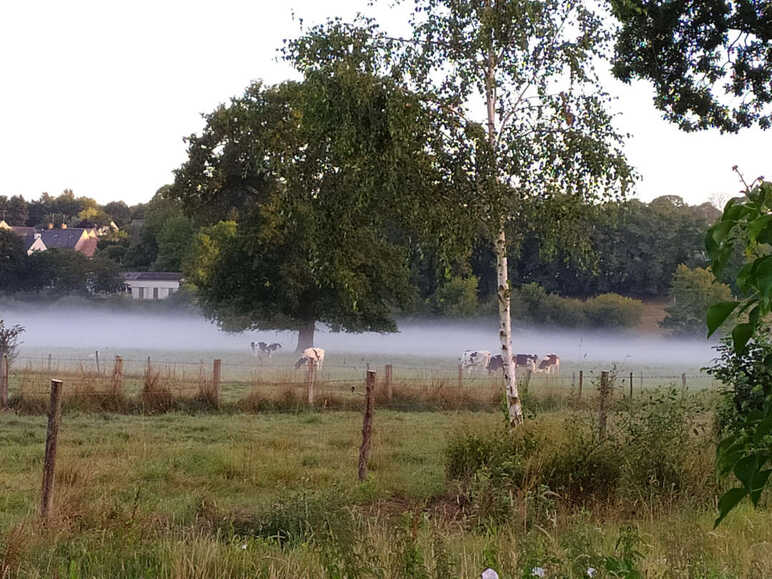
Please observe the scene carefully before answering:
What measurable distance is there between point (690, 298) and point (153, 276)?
4707 centimetres

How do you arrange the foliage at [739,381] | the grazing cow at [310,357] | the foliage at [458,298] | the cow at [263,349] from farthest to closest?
the foliage at [458,298], the cow at [263,349], the grazing cow at [310,357], the foliage at [739,381]

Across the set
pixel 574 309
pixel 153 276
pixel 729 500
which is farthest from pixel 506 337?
pixel 153 276

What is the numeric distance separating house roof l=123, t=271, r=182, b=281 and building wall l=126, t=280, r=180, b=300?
312 millimetres

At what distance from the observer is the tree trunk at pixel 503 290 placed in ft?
43.5

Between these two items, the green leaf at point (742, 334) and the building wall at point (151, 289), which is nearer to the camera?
the green leaf at point (742, 334)

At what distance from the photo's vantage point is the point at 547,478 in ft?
35.7

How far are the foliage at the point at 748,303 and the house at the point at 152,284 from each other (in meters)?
80.4

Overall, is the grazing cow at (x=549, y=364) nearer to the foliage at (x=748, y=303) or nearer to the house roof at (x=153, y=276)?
the foliage at (x=748, y=303)

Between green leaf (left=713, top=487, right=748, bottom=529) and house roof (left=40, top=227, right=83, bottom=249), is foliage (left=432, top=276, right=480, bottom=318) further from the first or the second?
green leaf (left=713, top=487, right=748, bottom=529)

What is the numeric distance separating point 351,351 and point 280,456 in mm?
44498

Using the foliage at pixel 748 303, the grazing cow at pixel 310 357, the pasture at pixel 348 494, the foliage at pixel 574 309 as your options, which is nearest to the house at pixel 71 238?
the foliage at pixel 574 309

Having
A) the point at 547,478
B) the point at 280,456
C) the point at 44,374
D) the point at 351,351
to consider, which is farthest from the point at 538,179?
the point at 351,351

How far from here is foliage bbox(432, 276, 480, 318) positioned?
224 ft

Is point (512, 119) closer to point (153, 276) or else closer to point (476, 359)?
point (476, 359)
